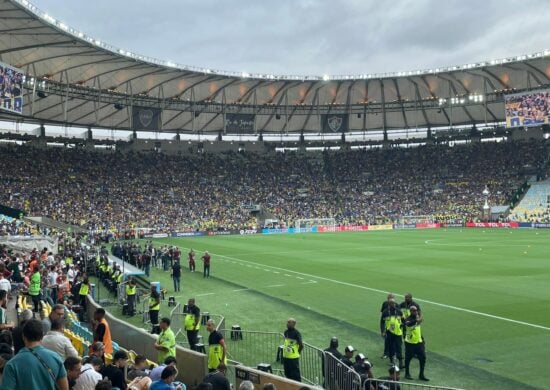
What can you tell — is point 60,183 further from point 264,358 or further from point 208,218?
point 264,358

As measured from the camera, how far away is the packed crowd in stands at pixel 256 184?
206ft

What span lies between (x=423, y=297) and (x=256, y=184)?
60.4m

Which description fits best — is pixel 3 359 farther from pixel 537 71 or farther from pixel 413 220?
pixel 537 71

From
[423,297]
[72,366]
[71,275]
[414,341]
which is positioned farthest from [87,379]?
[423,297]

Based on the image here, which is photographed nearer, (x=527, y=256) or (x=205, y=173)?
(x=527, y=256)

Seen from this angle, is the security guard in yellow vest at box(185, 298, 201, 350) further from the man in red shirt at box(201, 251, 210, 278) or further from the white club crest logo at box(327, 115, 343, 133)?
the white club crest logo at box(327, 115, 343, 133)

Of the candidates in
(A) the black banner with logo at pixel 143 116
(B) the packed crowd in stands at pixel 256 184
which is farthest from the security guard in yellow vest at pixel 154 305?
(A) the black banner with logo at pixel 143 116

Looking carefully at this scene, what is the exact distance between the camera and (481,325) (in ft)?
53.6

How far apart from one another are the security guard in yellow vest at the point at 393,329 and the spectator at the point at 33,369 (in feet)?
30.7

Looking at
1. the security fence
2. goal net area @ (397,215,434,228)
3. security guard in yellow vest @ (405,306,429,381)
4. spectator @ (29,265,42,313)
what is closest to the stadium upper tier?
goal net area @ (397,215,434,228)

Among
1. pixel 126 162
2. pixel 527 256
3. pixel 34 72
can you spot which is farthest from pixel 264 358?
pixel 126 162

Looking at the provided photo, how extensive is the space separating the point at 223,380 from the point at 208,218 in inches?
2437

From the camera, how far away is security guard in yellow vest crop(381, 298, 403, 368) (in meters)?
12.8

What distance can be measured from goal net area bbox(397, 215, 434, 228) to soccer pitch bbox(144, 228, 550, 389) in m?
29.1
